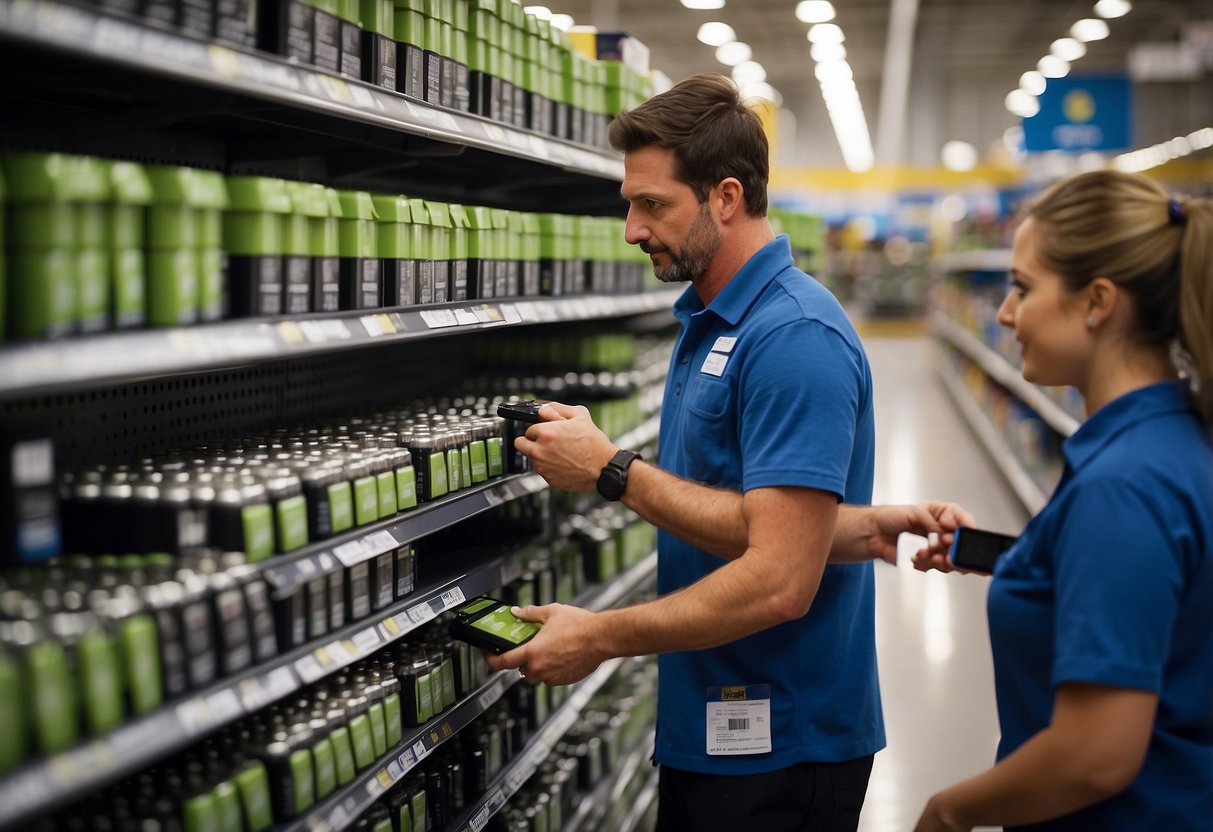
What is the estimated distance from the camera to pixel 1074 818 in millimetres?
1529

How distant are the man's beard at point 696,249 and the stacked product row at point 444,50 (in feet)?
1.97

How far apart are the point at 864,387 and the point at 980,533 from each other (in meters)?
0.34

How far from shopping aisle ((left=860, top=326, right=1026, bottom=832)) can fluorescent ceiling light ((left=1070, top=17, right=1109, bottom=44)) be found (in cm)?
873

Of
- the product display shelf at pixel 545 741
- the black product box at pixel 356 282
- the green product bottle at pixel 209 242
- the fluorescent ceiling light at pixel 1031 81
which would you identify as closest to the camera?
the green product bottle at pixel 209 242

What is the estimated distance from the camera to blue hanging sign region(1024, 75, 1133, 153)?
47.6ft

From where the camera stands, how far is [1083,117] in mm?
14625

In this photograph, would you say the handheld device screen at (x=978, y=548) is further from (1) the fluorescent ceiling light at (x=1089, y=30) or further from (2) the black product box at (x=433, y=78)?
(1) the fluorescent ceiling light at (x=1089, y=30)

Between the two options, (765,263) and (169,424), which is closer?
(765,263)

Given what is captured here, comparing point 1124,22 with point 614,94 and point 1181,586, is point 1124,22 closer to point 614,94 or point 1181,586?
point 614,94

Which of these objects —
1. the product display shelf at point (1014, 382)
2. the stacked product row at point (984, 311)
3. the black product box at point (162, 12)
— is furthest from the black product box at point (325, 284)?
the stacked product row at point (984, 311)

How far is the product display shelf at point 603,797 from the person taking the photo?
3156 millimetres

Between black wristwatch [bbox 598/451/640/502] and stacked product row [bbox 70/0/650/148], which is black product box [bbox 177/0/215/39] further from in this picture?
black wristwatch [bbox 598/451/640/502]

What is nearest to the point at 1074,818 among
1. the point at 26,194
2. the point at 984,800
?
the point at 984,800

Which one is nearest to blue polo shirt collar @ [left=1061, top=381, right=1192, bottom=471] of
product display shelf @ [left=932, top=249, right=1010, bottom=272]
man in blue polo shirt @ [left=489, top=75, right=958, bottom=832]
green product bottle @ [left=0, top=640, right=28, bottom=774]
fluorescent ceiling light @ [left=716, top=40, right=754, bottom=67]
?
man in blue polo shirt @ [left=489, top=75, right=958, bottom=832]
